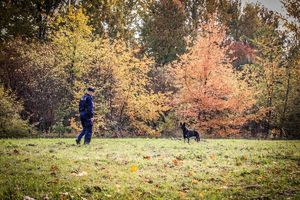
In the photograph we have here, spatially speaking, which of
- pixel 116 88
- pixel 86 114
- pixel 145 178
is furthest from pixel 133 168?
pixel 116 88

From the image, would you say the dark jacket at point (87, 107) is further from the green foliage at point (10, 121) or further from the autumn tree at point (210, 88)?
the autumn tree at point (210, 88)

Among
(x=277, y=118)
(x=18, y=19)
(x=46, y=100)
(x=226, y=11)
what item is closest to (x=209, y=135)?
(x=277, y=118)

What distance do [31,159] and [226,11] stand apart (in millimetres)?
40826

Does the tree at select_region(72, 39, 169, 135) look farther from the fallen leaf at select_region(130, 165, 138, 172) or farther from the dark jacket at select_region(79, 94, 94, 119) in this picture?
the fallen leaf at select_region(130, 165, 138, 172)

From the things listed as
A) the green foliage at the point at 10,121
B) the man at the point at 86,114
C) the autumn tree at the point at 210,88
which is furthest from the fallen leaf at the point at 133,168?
the autumn tree at the point at 210,88

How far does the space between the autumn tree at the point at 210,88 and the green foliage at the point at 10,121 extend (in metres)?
11.2

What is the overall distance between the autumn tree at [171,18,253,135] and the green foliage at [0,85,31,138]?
440 inches

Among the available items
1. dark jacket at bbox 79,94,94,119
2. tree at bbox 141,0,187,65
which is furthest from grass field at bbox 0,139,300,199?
tree at bbox 141,0,187,65

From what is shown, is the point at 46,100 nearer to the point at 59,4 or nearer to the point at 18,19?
the point at 18,19

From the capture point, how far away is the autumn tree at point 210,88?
2409 cm

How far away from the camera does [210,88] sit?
2428 cm

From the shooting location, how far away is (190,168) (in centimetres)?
877

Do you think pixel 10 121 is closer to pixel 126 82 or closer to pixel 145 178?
pixel 126 82

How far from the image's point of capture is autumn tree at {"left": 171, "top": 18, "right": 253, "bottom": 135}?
24094 mm
